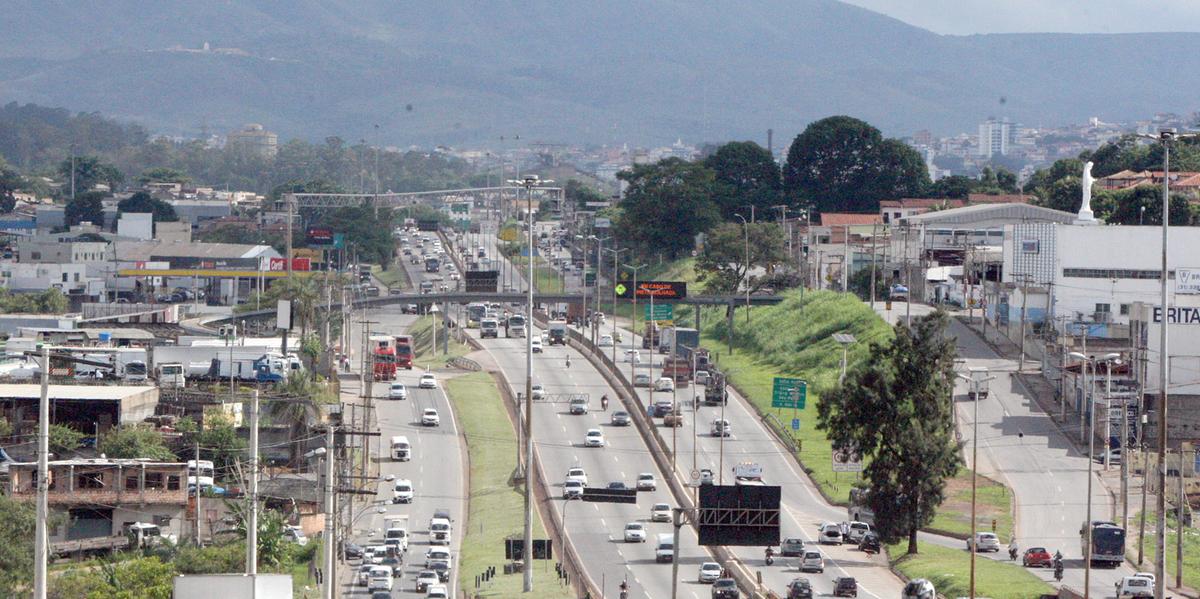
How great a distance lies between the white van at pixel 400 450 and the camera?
89.2 metres

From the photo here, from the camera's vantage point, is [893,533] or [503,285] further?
[503,285]

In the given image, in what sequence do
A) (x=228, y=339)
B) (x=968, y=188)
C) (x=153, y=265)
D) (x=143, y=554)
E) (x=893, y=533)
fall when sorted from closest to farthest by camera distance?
Result: (x=143, y=554) → (x=893, y=533) → (x=228, y=339) → (x=153, y=265) → (x=968, y=188)

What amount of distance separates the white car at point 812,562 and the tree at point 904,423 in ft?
11.4

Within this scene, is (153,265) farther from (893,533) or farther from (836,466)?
(893,533)

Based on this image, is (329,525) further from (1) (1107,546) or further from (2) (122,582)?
(1) (1107,546)

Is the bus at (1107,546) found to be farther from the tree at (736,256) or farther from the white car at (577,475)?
the tree at (736,256)

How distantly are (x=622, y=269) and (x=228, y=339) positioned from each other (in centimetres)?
6828

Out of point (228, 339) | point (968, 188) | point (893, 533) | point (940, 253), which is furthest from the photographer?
point (968, 188)

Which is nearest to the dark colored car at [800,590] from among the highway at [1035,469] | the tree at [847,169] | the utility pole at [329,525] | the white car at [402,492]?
the highway at [1035,469]

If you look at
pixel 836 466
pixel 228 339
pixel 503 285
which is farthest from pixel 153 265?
pixel 836 466

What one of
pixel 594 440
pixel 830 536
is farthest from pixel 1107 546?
pixel 594 440

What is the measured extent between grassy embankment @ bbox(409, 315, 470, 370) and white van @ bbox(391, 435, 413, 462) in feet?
97.0

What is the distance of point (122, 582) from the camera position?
5053cm

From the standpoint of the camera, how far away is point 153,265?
170125 mm
